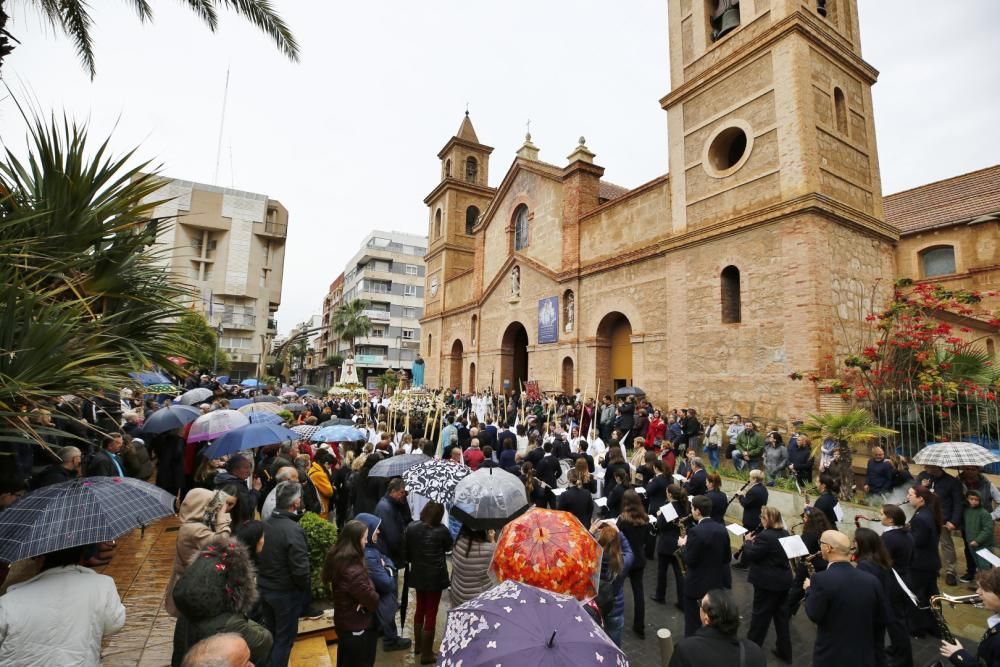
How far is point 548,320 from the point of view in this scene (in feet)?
70.8

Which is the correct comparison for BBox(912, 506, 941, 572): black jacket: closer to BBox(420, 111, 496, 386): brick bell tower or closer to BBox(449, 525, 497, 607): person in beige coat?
BBox(449, 525, 497, 607): person in beige coat

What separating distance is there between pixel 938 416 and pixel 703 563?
27.5 ft

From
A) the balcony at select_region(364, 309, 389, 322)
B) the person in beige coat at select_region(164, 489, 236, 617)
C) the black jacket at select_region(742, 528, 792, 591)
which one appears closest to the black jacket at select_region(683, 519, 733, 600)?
the black jacket at select_region(742, 528, 792, 591)

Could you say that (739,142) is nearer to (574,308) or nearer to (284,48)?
(574,308)

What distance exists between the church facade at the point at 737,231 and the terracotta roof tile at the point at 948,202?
17.0ft

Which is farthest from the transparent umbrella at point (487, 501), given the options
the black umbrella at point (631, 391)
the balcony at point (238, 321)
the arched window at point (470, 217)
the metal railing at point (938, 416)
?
the balcony at point (238, 321)

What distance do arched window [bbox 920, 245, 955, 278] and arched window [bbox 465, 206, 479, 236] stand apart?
22861mm

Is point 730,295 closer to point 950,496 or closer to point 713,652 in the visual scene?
point 950,496

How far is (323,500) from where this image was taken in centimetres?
726

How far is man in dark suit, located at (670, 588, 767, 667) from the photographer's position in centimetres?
274

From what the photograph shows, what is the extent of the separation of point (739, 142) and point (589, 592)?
15407 millimetres

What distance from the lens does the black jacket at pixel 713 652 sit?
2729 mm

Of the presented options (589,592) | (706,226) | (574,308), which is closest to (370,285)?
(574,308)

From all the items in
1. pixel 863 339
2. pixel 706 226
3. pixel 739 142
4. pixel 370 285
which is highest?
pixel 370 285
